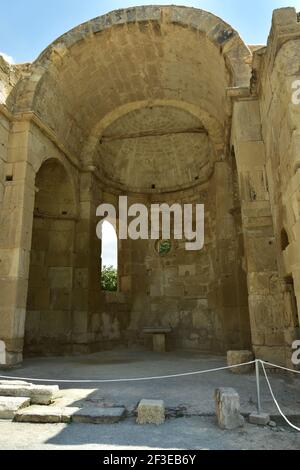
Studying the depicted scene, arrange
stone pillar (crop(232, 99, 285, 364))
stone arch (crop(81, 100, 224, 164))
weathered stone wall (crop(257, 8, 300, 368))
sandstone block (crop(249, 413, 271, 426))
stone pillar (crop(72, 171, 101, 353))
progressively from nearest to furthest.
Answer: sandstone block (crop(249, 413, 271, 426)) < weathered stone wall (crop(257, 8, 300, 368)) < stone pillar (crop(232, 99, 285, 364)) < stone pillar (crop(72, 171, 101, 353)) < stone arch (crop(81, 100, 224, 164))

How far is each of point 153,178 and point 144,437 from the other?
34.4ft

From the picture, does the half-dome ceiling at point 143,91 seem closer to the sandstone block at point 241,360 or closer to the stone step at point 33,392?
the sandstone block at point 241,360

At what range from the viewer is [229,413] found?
3488 millimetres

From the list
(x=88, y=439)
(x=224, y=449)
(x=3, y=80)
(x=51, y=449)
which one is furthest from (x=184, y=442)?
(x=3, y=80)

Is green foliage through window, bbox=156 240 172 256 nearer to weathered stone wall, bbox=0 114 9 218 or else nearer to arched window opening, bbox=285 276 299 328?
weathered stone wall, bbox=0 114 9 218

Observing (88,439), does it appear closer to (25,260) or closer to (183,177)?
(25,260)

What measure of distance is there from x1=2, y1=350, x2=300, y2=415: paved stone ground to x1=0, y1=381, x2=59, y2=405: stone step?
17cm

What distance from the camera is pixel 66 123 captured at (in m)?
10.0

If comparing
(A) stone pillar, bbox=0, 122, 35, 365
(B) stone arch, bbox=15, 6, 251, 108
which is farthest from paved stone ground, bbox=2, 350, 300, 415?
(B) stone arch, bbox=15, 6, 251, 108

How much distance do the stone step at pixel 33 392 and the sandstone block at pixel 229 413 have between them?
2.14m

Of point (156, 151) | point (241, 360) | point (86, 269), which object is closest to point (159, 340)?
point (86, 269)

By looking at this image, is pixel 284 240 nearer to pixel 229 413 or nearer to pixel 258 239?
pixel 258 239

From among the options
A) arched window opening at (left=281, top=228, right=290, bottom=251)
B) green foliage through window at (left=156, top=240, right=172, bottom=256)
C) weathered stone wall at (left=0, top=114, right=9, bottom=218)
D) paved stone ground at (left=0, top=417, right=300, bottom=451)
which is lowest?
paved stone ground at (left=0, top=417, right=300, bottom=451)

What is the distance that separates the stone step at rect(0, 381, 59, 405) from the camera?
14.2 ft
